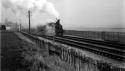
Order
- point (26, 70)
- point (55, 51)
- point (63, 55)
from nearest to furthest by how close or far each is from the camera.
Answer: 1. point (26, 70)
2. point (63, 55)
3. point (55, 51)

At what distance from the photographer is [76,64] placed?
6.98 metres

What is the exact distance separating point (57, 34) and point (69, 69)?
16.7m

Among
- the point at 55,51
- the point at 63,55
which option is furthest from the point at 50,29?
the point at 63,55

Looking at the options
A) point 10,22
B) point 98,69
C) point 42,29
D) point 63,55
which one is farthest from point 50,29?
point 10,22

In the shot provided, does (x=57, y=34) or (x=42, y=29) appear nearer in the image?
(x=57, y=34)

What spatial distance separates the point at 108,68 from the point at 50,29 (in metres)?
19.1

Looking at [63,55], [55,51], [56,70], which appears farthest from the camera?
[55,51]

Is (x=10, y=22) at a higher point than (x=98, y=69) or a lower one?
higher

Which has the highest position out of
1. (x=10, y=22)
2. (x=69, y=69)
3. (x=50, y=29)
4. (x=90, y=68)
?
(x=10, y=22)

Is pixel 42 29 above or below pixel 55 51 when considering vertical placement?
above

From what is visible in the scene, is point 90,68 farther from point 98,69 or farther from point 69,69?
point 69,69

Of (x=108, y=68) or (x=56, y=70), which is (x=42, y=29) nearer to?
(x=56, y=70)

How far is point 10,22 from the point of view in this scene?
342 feet

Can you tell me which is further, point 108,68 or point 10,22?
point 10,22
